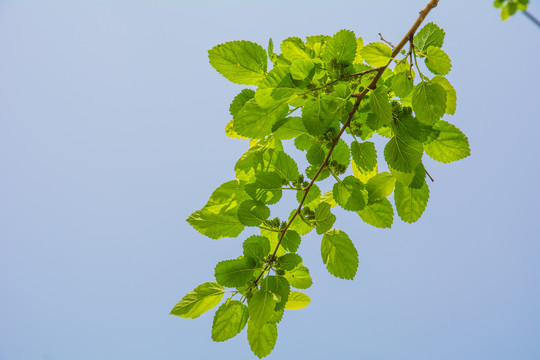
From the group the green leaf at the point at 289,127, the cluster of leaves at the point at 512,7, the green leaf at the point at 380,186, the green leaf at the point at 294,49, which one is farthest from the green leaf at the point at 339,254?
the cluster of leaves at the point at 512,7

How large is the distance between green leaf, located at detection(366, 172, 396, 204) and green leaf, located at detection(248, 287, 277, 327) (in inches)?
29.9

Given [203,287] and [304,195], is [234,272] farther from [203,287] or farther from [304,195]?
[304,195]

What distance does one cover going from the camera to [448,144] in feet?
5.75

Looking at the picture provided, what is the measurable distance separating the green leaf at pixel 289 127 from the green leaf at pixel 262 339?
105cm

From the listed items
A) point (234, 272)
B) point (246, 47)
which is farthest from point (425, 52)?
point (234, 272)

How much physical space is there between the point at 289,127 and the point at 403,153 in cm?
60

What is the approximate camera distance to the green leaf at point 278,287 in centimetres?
172

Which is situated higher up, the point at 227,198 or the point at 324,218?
the point at 227,198

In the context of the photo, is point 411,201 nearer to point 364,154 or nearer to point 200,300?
point 364,154

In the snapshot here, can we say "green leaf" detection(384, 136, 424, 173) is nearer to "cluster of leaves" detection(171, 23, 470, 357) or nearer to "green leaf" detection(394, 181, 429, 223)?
"cluster of leaves" detection(171, 23, 470, 357)

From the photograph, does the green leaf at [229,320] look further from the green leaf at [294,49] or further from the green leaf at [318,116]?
the green leaf at [294,49]

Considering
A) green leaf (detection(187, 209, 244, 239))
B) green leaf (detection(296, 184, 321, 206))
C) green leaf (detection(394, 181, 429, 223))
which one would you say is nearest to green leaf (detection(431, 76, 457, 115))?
green leaf (detection(394, 181, 429, 223))

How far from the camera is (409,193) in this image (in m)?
1.81

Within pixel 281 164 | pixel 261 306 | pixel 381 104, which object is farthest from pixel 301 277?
pixel 381 104
